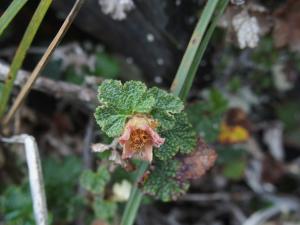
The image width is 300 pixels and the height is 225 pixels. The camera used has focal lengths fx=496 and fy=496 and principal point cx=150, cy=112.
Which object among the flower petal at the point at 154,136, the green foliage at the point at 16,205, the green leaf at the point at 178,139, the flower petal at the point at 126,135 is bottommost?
the green foliage at the point at 16,205

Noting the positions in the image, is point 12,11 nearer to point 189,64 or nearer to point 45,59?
point 45,59

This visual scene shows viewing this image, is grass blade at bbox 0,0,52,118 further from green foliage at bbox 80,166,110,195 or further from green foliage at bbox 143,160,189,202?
green foliage at bbox 143,160,189,202

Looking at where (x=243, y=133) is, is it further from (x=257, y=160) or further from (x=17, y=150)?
(x=17, y=150)

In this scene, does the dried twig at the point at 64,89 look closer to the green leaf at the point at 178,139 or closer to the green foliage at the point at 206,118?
the green foliage at the point at 206,118

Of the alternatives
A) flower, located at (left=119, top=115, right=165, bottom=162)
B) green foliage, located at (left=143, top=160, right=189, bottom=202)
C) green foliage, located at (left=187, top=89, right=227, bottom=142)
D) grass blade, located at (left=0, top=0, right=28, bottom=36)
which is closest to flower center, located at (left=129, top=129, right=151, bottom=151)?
flower, located at (left=119, top=115, right=165, bottom=162)

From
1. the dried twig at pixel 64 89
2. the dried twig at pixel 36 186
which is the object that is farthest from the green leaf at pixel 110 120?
the dried twig at pixel 64 89

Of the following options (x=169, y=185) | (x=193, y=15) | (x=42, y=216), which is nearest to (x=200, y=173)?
(x=169, y=185)
